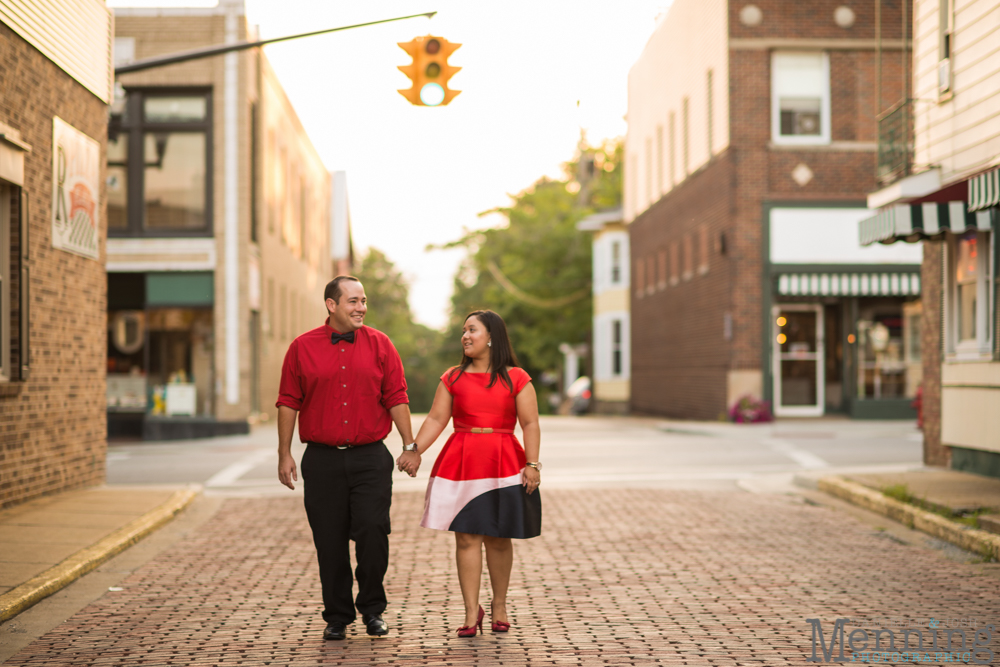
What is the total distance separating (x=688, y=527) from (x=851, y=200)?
1823 centimetres

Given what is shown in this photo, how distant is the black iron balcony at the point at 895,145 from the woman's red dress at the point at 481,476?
402 inches

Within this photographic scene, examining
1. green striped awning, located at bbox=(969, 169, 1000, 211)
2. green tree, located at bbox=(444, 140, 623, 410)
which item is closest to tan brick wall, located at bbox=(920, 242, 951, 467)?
green striped awning, located at bbox=(969, 169, 1000, 211)

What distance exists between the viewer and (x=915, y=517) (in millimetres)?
10375

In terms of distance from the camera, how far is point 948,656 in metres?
5.67

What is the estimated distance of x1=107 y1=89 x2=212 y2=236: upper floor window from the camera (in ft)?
82.0

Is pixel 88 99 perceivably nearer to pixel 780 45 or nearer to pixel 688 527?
pixel 688 527

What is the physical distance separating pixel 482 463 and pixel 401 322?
284 ft

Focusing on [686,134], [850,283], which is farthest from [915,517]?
[686,134]

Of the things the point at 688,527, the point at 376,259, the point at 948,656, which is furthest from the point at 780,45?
the point at 376,259

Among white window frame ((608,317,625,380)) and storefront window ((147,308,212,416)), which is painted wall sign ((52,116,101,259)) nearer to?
storefront window ((147,308,212,416))

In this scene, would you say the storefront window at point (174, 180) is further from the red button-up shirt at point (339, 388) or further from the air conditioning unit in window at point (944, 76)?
the red button-up shirt at point (339, 388)

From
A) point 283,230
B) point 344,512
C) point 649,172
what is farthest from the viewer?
point 649,172

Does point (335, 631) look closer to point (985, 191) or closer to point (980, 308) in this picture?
point (985, 191)

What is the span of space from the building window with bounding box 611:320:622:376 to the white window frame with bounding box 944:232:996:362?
29159mm
